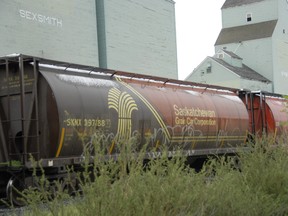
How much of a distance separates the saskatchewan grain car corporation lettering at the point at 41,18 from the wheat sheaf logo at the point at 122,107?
10.2 m

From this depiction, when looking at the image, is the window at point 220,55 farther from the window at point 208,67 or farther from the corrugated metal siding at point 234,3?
the corrugated metal siding at point 234,3

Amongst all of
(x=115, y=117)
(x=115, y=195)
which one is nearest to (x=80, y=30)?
(x=115, y=117)

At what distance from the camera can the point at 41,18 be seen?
2122cm

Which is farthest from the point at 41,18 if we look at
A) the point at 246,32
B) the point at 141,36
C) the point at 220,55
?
the point at 246,32

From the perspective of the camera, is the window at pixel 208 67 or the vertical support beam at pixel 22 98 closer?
the vertical support beam at pixel 22 98

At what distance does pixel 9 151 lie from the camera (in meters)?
9.99

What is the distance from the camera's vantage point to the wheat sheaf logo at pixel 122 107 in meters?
11.3

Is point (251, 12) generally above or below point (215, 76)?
above

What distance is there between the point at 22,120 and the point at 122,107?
2.71 metres

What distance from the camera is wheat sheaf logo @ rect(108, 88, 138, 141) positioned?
11312mm

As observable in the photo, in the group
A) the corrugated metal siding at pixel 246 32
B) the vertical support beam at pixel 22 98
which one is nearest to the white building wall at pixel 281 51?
the corrugated metal siding at pixel 246 32

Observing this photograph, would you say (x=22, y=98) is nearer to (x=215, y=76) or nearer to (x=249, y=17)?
(x=215, y=76)

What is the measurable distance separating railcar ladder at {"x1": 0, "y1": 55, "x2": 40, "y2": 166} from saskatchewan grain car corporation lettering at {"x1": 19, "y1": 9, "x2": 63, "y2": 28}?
10.5 meters

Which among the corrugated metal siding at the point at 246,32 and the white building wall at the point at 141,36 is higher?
the corrugated metal siding at the point at 246,32
